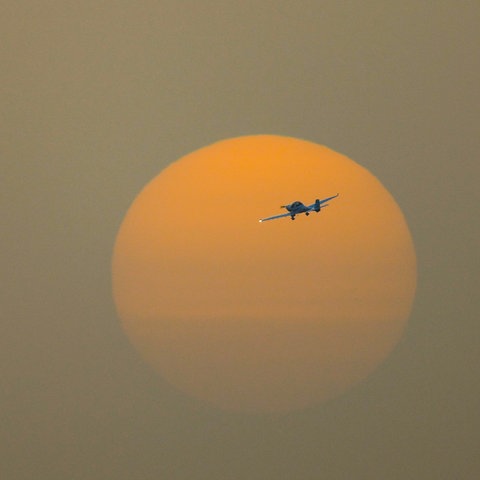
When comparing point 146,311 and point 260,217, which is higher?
point 260,217

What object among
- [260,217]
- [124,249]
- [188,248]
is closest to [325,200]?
[260,217]

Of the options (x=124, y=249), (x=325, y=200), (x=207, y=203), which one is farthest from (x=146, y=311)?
(x=325, y=200)

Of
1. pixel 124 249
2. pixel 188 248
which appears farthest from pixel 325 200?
pixel 124 249

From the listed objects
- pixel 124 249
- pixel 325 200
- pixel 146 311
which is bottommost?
pixel 146 311

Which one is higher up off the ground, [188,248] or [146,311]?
[188,248]

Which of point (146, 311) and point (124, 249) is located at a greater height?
point (124, 249)

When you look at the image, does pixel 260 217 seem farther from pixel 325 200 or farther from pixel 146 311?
pixel 146 311

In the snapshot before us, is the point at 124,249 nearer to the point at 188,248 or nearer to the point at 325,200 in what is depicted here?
the point at 188,248
